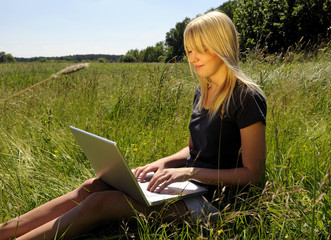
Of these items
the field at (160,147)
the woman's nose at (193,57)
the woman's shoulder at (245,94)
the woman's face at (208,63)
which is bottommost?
the field at (160,147)

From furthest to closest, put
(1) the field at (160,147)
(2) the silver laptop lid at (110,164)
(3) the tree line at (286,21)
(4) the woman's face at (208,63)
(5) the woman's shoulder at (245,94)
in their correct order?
(3) the tree line at (286,21) < (4) the woman's face at (208,63) < (5) the woman's shoulder at (245,94) < (1) the field at (160,147) < (2) the silver laptop lid at (110,164)

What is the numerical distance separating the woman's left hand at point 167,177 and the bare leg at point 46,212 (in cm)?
37

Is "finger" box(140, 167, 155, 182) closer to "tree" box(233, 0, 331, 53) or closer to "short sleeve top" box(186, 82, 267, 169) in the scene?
"short sleeve top" box(186, 82, 267, 169)

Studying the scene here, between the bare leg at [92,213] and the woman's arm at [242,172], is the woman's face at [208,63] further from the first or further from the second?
the bare leg at [92,213]

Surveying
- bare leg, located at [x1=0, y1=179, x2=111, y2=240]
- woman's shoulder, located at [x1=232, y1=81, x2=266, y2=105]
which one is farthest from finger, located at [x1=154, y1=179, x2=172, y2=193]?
woman's shoulder, located at [x1=232, y1=81, x2=266, y2=105]

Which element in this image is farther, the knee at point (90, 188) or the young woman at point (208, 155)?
the knee at point (90, 188)

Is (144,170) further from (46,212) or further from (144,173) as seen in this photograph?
(46,212)

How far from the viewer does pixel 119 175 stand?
4.97 ft

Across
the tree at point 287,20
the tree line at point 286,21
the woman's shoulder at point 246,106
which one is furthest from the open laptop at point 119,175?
the tree at point 287,20

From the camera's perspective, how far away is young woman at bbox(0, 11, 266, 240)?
1.54 m

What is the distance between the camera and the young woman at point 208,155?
1537 mm

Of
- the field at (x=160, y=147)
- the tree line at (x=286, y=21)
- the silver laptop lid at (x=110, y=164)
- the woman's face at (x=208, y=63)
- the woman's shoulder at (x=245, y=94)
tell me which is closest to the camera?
the silver laptop lid at (x=110, y=164)

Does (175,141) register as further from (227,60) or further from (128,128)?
(227,60)

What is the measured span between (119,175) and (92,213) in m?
0.22
